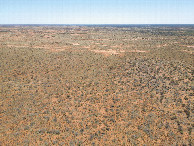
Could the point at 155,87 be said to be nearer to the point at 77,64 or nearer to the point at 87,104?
the point at 87,104

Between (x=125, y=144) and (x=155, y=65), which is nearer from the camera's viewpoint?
(x=125, y=144)

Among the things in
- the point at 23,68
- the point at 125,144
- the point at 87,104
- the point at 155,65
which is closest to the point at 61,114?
the point at 87,104

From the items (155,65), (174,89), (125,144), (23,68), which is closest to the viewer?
(125,144)

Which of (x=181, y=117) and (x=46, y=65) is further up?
(x=46, y=65)

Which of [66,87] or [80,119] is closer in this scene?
[80,119]

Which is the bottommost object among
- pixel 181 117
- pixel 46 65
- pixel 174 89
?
pixel 181 117

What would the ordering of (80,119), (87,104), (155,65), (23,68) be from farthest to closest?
(155,65)
(23,68)
(87,104)
(80,119)

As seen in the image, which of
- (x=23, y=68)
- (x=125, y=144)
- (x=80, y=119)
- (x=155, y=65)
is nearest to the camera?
(x=125, y=144)

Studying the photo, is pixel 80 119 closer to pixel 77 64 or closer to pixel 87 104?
pixel 87 104

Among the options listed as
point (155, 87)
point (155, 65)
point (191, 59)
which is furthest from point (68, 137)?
point (191, 59)
